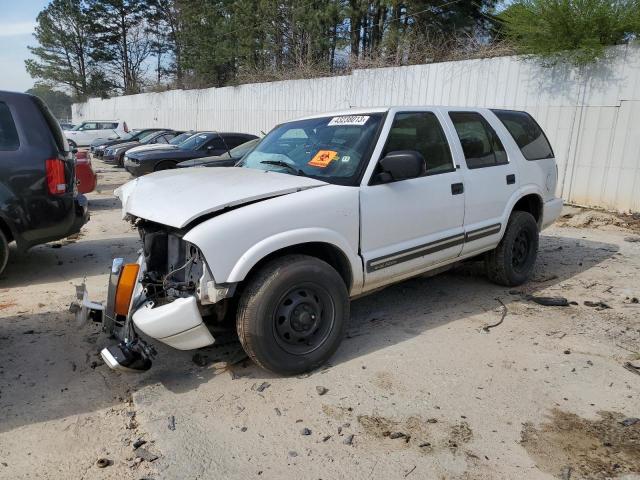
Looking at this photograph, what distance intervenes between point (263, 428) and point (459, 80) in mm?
11020

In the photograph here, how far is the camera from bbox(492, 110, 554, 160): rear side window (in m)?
5.34

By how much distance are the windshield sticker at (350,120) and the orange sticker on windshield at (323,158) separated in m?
Result: 0.35

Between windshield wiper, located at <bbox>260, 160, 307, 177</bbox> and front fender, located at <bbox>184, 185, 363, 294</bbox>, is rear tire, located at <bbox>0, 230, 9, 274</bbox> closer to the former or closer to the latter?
windshield wiper, located at <bbox>260, 160, 307, 177</bbox>

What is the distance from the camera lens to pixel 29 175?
531 cm

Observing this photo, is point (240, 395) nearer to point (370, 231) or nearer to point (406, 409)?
point (406, 409)

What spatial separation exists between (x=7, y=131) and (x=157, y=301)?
324cm

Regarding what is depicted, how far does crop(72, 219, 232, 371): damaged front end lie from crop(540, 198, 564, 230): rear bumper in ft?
12.8

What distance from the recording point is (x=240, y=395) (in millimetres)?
3357

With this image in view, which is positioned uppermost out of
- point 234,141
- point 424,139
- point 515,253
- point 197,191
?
point 424,139

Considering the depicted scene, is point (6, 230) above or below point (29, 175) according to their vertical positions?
below

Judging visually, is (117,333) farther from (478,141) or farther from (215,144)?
(215,144)

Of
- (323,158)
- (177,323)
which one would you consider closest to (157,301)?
(177,323)

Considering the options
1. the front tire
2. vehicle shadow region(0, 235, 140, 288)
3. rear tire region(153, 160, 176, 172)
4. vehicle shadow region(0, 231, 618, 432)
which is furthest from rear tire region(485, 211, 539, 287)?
rear tire region(153, 160, 176, 172)

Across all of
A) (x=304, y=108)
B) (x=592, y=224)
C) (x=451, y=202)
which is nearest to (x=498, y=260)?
→ (x=451, y=202)
